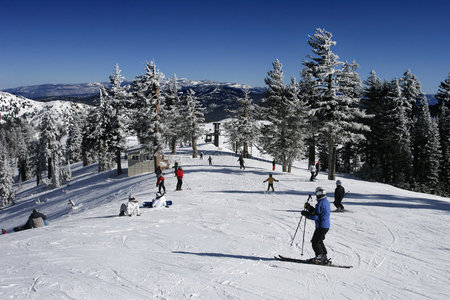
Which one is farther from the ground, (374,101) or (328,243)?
(374,101)

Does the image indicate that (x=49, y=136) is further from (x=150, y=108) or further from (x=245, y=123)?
(x=245, y=123)

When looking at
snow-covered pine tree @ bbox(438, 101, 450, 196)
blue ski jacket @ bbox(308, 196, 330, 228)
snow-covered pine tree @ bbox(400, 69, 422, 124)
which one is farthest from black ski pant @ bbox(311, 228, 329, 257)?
snow-covered pine tree @ bbox(400, 69, 422, 124)

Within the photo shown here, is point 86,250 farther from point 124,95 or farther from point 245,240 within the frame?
point 124,95

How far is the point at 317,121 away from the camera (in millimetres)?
28297

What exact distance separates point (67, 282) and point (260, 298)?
4.30 metres

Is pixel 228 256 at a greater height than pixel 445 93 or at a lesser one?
lesser

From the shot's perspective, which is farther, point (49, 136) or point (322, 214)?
point (49, 136)

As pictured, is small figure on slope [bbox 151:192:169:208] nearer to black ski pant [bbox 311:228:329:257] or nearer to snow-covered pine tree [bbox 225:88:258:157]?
black ski pant [bbox 311:228:329:257]

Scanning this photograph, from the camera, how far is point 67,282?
22.0 feet

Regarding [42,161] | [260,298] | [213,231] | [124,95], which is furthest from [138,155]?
[42,161]

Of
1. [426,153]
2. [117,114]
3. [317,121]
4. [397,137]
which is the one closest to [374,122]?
[397,137]

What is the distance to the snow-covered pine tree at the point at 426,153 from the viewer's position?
41.0 meters

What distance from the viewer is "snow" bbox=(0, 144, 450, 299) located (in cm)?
645

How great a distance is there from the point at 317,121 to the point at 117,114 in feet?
86.7
